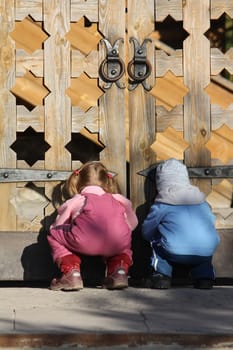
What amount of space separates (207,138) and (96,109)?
2.89ft

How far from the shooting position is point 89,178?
743 cm

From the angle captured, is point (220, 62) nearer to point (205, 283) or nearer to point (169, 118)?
point (169, 118)

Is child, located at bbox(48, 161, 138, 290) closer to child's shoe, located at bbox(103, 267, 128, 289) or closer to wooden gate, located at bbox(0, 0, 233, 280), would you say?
child's shoe, located at bbox(103, 267, 128, 289)

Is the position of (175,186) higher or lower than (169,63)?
lower

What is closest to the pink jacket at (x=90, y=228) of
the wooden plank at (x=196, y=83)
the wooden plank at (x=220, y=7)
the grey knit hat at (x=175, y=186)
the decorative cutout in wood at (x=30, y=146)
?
the grey knit hat at (x=175, y=186)

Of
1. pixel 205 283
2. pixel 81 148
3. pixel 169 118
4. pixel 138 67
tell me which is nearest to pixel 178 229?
pixel 205 283

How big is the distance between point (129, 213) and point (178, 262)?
52cm

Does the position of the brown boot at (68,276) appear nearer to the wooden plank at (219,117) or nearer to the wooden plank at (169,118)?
the wooden plank at (169,118)

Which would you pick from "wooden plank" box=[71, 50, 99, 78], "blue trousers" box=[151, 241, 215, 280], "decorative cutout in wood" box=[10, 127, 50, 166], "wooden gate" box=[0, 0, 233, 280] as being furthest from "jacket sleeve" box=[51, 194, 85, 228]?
"decorative cutout in wood" box=[10, 127, 50, 166]

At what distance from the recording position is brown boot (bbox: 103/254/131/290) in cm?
720

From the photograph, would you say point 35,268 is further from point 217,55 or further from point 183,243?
point 217,55

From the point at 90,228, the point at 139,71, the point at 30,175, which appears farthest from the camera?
the point at 139,71

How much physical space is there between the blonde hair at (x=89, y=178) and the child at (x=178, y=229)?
0.38 m

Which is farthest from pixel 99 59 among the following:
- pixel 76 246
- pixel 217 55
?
pixel 76 246
